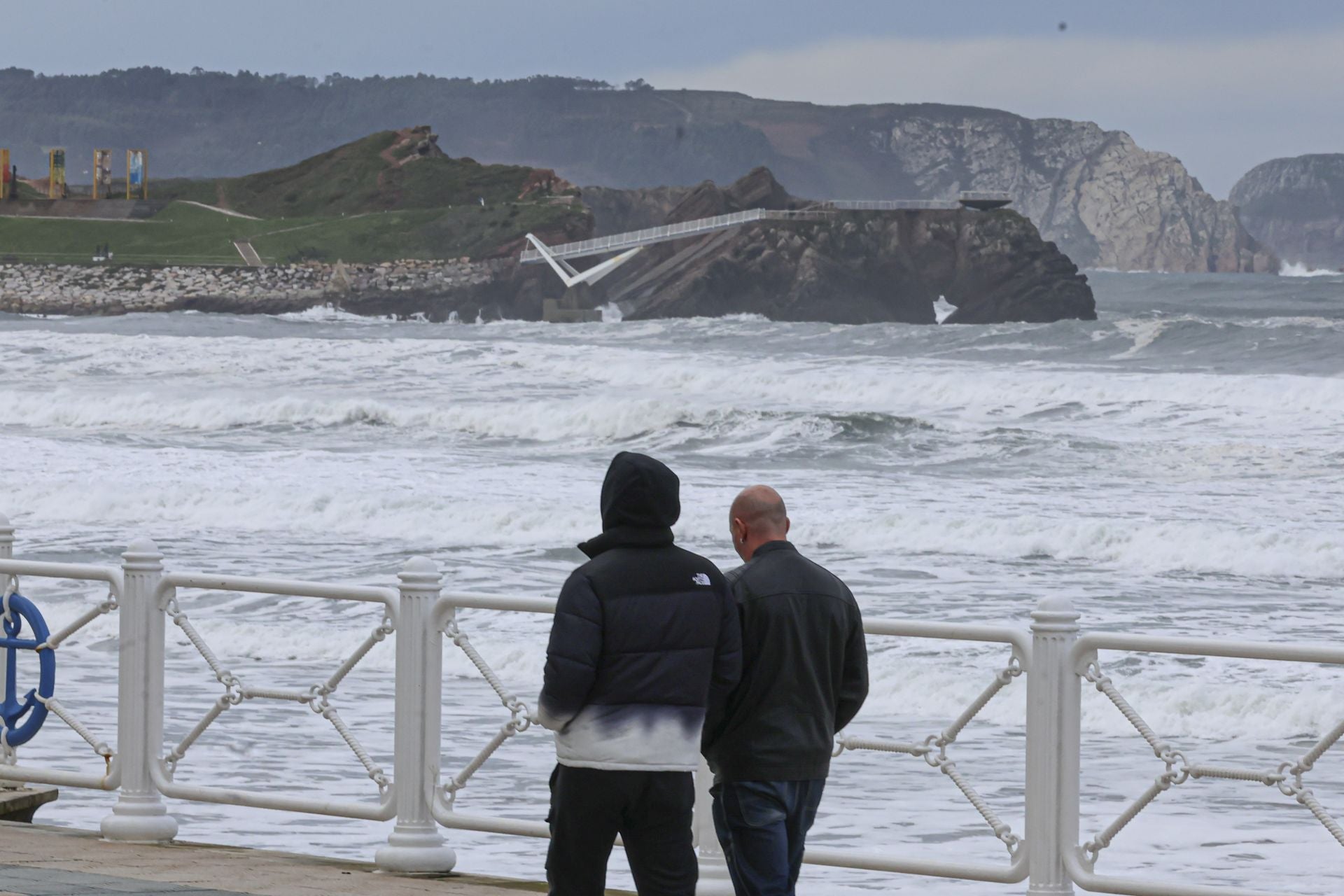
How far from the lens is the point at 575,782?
136 inches

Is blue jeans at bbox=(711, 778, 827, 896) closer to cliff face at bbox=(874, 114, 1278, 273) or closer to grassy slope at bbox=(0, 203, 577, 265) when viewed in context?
cliff face at bbox=(874, 114, 1278, 273)

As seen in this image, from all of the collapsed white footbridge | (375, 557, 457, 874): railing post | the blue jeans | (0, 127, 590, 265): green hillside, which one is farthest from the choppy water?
the collapsed white footbridge

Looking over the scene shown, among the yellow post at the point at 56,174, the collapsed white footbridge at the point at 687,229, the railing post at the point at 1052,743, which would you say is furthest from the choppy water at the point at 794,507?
the collapsed white footbridge at the point at 687,229

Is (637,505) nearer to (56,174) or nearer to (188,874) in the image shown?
(188,874)

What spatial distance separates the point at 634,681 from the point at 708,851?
1.44m

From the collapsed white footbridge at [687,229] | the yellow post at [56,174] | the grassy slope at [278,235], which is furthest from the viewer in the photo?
the collapsed white footbridge at [687,229]

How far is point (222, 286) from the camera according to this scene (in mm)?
64750

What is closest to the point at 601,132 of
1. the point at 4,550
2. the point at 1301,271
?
the point at 1301,271

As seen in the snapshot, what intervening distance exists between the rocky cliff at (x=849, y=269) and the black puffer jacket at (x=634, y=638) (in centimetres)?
6026

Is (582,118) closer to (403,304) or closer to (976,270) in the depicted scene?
(403,304)

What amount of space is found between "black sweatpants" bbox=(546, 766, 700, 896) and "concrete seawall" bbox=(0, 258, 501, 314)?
6217 cm

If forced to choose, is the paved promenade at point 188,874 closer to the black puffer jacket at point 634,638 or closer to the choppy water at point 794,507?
the choppy water at point 794,507

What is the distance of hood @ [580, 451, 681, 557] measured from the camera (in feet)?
11.1

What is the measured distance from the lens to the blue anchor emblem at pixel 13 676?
5902 millimetres
